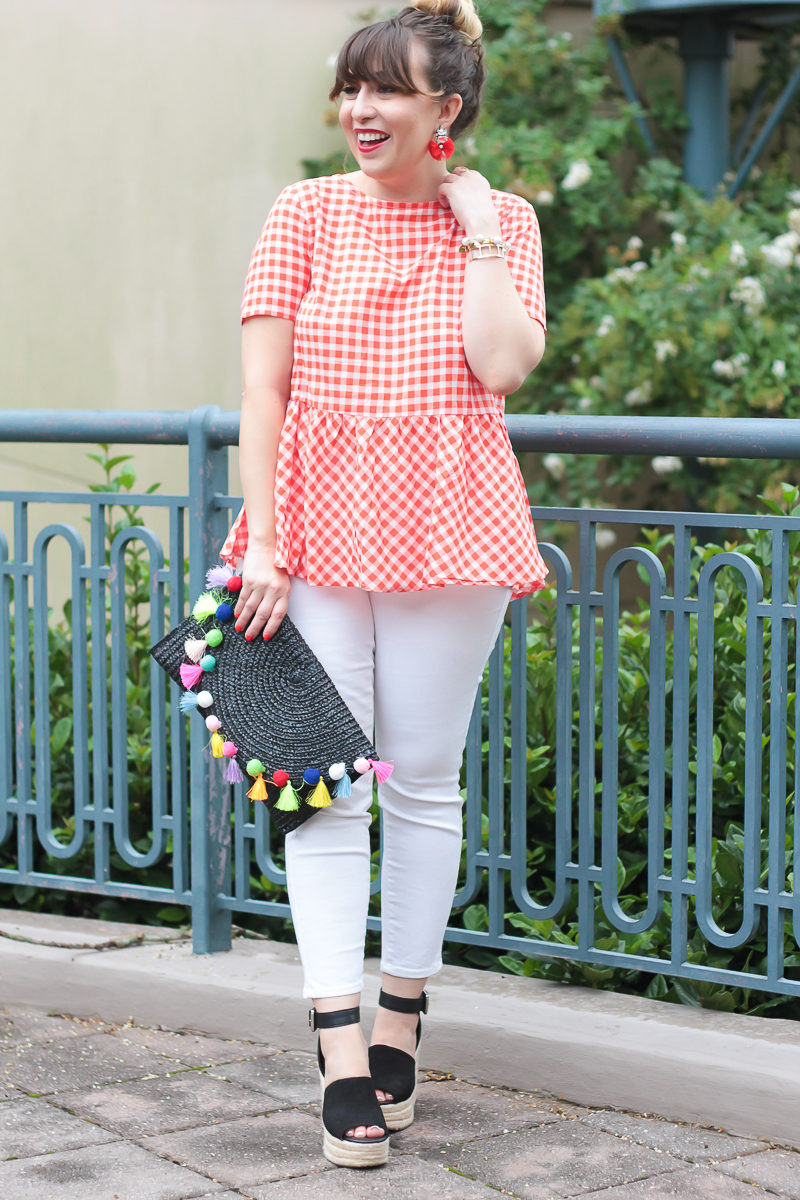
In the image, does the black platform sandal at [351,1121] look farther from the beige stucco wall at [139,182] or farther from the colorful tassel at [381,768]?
the beige stucco wall at [139,182]

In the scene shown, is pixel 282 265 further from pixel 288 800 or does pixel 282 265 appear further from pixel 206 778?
pixel 206 778

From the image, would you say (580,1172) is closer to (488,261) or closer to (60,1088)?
(60,1088)

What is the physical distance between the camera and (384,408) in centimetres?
243

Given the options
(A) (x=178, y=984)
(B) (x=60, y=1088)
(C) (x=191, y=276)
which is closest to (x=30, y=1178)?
(B) (x=60, y=1088)

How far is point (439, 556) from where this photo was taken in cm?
240

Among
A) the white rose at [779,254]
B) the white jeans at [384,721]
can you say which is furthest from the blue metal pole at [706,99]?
the white jeans at [384,721]

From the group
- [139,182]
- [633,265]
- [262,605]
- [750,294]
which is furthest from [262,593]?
[633,265]

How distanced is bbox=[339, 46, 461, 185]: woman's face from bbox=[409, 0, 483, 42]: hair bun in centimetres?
9

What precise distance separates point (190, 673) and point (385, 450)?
48cm

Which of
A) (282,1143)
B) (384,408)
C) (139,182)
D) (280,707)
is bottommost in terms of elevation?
(282,1143)

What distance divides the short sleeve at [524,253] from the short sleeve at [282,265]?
0.31 m

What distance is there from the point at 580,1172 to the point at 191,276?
16.6ft

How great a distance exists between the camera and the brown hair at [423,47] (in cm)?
236

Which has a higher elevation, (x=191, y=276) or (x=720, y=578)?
(x=191, y=276)
